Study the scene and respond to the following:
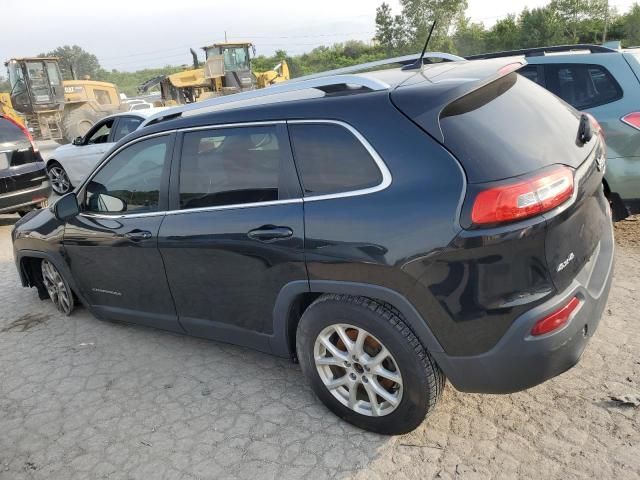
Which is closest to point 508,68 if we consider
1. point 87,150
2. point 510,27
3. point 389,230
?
point 389,230

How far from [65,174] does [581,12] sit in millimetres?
45510

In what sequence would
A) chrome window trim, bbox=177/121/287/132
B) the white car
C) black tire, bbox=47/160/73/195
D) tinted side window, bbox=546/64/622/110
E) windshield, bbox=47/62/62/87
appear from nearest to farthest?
chrome window trim, bbox=177/121/287/132
tinted side window, bbox=546/64/622/110
the white car
black tire, bbox=47/160/73/195
windshield, bbox=47/62/62/87

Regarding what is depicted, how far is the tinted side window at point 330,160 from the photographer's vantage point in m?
2.55

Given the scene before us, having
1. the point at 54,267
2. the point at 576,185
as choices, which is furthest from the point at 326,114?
the point at 54,267

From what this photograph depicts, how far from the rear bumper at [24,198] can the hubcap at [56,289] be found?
3402mm

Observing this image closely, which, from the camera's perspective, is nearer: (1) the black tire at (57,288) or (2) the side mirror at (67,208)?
(2) the side mirror at (67,208)

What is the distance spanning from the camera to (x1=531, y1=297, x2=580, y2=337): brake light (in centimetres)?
227

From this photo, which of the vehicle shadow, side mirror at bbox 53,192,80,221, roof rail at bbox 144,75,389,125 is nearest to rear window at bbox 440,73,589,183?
roof rail at bbox 144,75,389,125

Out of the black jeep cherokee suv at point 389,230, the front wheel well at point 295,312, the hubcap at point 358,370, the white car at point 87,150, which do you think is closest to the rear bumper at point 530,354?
the black jeep cherokee suv at point 389,230

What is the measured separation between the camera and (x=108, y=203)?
3873 millimetres

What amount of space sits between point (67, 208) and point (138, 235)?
0.87 m

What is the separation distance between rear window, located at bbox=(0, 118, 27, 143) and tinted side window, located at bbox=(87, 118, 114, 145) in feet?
4.52

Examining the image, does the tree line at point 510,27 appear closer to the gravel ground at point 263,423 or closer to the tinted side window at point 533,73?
the tinted side window at point 533,73

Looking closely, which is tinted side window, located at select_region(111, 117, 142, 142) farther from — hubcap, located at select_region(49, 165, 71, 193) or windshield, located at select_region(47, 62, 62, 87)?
windshield, located at select_region(47, 62, 62, 87)
